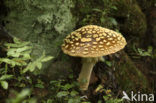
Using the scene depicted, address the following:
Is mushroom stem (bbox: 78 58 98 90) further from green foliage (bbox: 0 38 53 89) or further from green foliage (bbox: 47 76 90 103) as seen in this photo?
green foliage (bbox: 0 38 53 89)

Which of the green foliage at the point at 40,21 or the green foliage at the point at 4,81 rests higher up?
the green foliage at the point at 40,21

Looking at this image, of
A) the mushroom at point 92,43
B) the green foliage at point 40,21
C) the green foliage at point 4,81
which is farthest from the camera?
the green foliage at point 40,21

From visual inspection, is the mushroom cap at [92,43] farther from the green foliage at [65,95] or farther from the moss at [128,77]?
the moss at [128,77]

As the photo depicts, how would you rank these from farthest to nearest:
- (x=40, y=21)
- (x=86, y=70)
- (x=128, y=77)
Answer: (x=128, y=77)
(x=86, y=70)
(x=40, y=21)

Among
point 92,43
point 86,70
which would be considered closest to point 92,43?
point 92,43

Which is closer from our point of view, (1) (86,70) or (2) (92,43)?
(2) (92,43)

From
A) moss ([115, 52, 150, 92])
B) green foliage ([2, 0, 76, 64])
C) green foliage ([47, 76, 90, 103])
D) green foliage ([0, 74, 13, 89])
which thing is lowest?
moss ([115, 52, 150, 92])

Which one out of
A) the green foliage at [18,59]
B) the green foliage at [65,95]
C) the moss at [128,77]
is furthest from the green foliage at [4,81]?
the moss at [128,77]

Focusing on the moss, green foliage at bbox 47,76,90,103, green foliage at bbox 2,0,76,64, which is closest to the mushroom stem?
green foliage at bbox 47,76,90,103

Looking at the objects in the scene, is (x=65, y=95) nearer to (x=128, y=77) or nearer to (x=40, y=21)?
(x=40, y=21)
